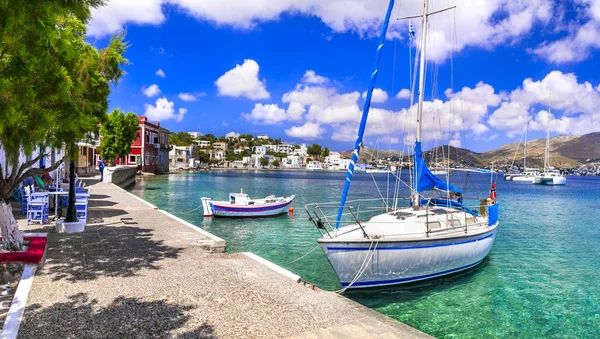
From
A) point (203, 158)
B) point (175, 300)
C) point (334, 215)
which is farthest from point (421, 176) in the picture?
point (203, 158)

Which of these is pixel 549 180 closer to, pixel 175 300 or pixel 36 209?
pixel 36 209

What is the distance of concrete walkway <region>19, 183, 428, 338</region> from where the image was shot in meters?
5.57

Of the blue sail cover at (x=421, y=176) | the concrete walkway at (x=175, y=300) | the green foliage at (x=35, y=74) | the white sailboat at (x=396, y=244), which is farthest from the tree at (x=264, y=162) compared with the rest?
the green foliage at (x=35, y=74)

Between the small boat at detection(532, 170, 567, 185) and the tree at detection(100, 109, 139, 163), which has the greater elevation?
the tree at detection(100, 109, 139, 163)

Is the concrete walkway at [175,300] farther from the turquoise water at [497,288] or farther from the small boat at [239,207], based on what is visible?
the small boat at [239,207]

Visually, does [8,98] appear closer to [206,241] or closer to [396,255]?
[206,241]

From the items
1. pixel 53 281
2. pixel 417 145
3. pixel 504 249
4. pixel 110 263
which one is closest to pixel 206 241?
pixel 110 263

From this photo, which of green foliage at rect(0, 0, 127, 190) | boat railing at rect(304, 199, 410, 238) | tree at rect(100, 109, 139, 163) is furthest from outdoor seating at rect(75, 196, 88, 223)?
tree at rect(100, 109, 139, 163)

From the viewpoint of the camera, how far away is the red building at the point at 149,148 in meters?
74.2

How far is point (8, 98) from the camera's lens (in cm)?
524

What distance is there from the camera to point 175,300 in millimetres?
6652

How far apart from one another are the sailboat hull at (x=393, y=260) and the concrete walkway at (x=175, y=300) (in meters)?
2.01

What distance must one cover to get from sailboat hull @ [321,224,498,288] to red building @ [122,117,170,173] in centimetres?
7144

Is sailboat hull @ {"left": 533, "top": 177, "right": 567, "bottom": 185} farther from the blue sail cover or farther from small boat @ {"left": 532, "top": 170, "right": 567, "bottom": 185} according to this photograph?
the blue sail cover
